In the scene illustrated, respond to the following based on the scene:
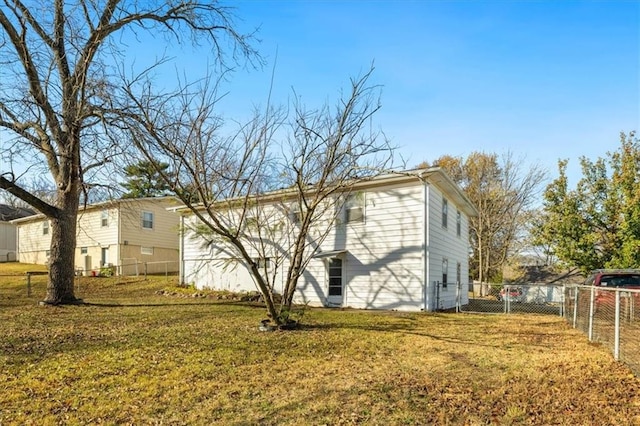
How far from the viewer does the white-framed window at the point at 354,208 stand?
14.3 metres

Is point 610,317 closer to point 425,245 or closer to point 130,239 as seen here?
point 425,245

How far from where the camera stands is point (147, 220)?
26453 mm

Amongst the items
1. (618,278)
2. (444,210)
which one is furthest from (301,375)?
(444,210)

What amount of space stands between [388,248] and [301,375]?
860cm

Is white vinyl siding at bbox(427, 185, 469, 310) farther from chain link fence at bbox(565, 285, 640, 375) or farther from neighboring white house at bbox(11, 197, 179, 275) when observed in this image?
neighboring white house at bbox(11, 197, 179, 275)

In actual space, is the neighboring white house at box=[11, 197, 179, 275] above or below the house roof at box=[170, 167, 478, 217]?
below

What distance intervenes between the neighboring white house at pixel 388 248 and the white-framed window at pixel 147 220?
12.3 metres

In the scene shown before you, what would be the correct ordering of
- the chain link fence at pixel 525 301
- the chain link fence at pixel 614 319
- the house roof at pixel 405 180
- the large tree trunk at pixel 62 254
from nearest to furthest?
the chain link fence at pixel 614 319 < the large tree trunk at pixel 62 254 < the house roof at pixel 405 180 < the chain link fence at pixel 525 301

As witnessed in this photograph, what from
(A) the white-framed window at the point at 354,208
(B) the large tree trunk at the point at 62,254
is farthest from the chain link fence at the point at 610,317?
(B) the large tree trunk at the point at 62,254

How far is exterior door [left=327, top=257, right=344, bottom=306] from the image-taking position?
1451 centimetres

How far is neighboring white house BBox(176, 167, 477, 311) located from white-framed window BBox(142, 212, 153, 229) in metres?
12.3

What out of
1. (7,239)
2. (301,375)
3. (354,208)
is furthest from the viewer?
(7,239)

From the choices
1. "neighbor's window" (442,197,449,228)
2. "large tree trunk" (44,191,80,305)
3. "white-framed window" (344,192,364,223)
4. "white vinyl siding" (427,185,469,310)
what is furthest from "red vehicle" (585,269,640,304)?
"large tree trunk" (44,191,80,305)

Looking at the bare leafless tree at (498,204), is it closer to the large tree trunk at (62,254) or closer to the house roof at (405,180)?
the house roof at (405,180)
